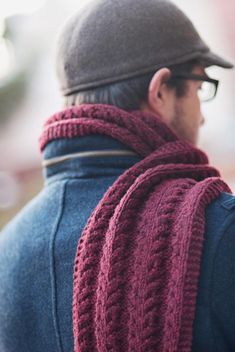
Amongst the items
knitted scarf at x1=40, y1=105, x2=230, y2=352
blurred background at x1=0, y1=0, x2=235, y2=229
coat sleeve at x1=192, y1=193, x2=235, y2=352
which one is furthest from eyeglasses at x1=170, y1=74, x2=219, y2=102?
blurred background at x1=0, y1=0, x2=235, y2=229

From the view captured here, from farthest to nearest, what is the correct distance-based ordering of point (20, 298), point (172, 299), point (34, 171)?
point (34, 171), point (20, 298), point (172, 299)

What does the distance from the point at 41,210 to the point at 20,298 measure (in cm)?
24

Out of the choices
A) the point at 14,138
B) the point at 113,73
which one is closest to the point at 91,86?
the point at 113,73

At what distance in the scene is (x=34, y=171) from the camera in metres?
13.6

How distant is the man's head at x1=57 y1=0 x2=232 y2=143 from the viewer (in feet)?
5.72

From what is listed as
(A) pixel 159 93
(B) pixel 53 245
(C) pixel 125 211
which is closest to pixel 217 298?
(C) pixel 125 211

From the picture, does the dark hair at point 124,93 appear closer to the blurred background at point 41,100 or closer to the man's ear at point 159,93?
the man's ear at point 159,93

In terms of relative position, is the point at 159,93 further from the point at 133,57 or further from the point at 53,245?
the point at 53,245

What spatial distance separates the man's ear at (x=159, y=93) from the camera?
1729 millimetres

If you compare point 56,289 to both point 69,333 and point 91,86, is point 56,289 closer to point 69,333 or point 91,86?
point 69,333

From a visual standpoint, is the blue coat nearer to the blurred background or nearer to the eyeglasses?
the eyeglasses

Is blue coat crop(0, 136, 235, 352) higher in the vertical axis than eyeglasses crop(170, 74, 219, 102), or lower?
lower

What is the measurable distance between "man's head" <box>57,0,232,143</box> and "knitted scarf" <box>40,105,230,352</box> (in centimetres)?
16

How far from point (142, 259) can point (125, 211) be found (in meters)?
0.12
